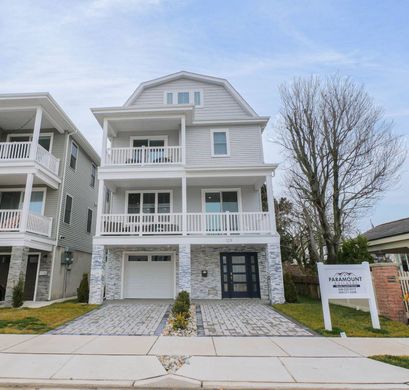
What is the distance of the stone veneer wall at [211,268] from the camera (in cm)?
1291

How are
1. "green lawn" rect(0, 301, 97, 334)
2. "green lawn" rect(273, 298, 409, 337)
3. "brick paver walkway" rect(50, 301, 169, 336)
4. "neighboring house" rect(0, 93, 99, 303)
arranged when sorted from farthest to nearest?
"neighboring house" rect(0, 93, 99, 303) → "green lawn" rect(0, 301, 97, 334) → "brick paver walkway" rect(50, 301, 169, 336) → "green lawn" rect(273, 298, 409, 337)

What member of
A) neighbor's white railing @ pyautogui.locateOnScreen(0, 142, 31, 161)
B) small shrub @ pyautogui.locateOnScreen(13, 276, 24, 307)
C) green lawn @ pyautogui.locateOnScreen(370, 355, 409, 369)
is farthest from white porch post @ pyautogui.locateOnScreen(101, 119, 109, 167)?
green lawn @ pyautogui.locateOnScreen(370, 355, 409, 369)

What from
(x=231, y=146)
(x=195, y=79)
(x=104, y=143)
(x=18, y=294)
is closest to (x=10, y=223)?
(x=18, y=294)

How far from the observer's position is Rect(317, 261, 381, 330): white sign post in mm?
7129

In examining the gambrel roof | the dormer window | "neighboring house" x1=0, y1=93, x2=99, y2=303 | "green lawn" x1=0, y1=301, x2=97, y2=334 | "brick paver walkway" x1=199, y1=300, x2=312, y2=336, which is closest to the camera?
"brick paver walkway" x1=199, y1=300, x2=312, y2=336

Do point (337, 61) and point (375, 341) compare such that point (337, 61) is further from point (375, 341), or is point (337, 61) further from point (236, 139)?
point (375, 341)

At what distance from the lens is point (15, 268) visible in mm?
10820

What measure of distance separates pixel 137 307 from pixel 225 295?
4.42 metres

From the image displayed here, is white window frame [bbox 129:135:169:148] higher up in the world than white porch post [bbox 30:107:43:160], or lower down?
higher up

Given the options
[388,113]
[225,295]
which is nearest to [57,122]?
[225,295]

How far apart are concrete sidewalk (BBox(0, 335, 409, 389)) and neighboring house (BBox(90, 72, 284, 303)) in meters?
5.48

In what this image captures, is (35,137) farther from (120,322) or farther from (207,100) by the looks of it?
(120,322)

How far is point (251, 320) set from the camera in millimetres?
8109

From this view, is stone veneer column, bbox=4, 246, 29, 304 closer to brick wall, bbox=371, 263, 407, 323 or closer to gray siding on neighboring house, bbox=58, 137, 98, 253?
gray siding on neighboring house, bbox=58, 137, 98, 253
